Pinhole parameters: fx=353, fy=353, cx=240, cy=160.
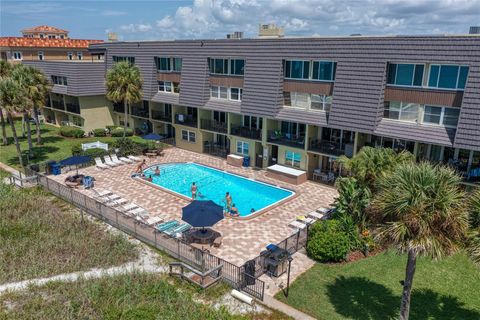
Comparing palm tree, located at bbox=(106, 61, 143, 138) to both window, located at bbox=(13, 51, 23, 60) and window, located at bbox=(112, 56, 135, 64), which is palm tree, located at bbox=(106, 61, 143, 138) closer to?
window, located at bbox=(112, 56, 135, 64)

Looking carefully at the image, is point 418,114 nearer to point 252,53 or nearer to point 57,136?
point 252,53

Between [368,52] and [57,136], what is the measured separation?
40.5m

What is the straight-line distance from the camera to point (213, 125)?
39781 millimetres

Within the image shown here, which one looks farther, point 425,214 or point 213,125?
point 213,125

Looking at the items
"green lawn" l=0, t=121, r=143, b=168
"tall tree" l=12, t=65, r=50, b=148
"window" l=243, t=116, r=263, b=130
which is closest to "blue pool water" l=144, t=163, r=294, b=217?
"window" l=243, t=116, r=263, b=130

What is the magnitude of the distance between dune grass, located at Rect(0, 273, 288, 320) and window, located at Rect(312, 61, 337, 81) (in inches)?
818

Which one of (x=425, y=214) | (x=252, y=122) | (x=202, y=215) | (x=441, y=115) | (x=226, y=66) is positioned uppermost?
(x=226, y=66)

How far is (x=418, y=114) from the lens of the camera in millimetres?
26438

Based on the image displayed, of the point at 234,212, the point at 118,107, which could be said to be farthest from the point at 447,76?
the point at 118,107

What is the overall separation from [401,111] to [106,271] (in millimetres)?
23338

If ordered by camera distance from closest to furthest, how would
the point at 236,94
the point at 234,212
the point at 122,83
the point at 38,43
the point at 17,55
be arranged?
the point at 234,212, the point at 236,94, the point at 122,83, the point at 17,55, the point at 38,43

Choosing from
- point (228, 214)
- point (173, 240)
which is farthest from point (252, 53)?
point (173, 240)

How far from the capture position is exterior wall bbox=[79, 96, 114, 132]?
4773 cm

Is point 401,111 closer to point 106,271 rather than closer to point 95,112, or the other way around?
point 106,271
